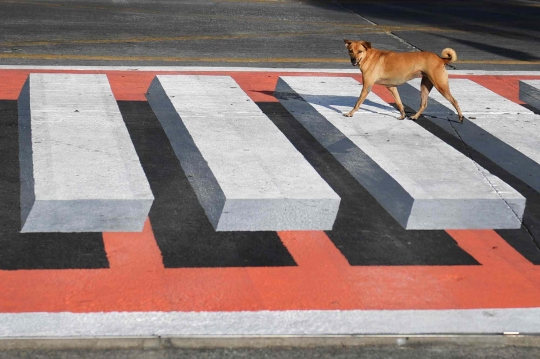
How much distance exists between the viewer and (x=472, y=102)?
9.95m

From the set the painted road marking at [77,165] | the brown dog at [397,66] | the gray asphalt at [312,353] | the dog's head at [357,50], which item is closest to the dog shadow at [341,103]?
the brown dog at [397,66]

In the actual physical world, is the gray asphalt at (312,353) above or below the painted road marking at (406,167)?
above

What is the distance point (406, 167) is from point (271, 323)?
9.22 feet

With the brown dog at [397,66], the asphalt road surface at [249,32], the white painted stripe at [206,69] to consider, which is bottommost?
the asphalt road surface at [249,32]

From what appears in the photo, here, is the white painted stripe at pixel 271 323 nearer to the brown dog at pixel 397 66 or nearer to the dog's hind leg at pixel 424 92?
the brown dog at pixel 397 66

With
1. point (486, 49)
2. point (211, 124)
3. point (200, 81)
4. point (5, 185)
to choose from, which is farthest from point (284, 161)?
point (486, 49)

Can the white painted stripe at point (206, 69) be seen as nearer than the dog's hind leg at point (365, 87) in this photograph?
No

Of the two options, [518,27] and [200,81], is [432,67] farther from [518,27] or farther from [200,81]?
[518,27]

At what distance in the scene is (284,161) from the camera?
7.11 m

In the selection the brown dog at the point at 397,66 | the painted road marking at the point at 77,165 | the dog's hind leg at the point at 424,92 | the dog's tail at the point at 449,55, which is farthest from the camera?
the dog's hind leg at the point at 424,92

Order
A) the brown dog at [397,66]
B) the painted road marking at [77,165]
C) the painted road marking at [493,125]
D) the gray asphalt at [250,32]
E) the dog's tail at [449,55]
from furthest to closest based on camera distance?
1. the gray asphalt at [250,32]
2. the brown dog at [397,66]
3. the dog's tail at [449,55]
4. the painted road marking at [493,125]
5. the painted road marking at [77,165]

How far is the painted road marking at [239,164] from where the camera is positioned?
236 inches

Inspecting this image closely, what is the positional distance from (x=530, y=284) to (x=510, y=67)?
27.7 feet

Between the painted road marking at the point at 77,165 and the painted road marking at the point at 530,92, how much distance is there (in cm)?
464
